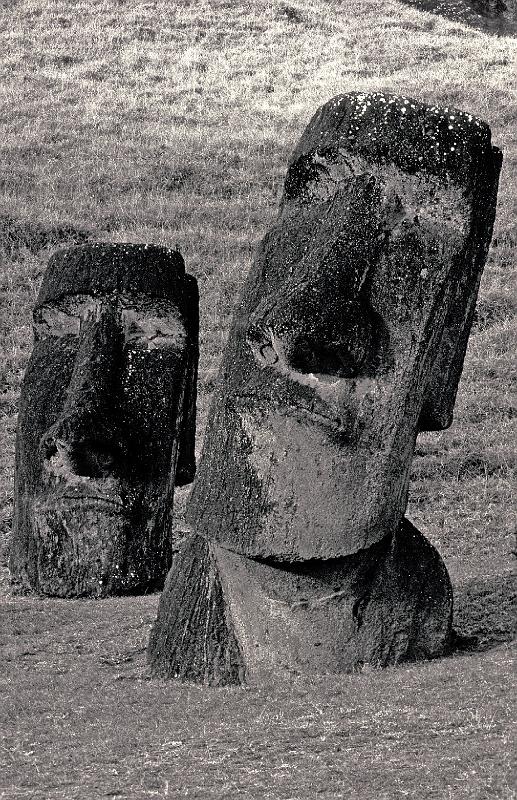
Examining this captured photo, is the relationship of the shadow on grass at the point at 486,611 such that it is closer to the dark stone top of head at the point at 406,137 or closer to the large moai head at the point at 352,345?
the large moai head at the point at 352,345

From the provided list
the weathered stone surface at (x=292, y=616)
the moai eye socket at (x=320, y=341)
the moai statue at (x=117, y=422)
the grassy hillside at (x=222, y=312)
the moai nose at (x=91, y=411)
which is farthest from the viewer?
the moai statue at (x=117, y=422)

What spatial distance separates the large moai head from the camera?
4.18 metres

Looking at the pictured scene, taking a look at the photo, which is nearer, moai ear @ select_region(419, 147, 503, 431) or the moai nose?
moai ear @ select_region(419, 147, 503, 431)

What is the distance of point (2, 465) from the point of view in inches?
415

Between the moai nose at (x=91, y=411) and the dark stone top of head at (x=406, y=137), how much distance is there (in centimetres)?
126

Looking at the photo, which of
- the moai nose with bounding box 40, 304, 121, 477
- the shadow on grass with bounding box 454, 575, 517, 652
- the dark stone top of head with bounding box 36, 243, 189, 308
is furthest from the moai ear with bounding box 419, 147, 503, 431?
the dark stone top of head with bounding box 36, 243, 189, 308

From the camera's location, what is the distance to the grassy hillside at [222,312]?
284 centimetres

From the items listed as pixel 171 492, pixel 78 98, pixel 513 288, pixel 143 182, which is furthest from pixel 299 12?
pixel 171 492

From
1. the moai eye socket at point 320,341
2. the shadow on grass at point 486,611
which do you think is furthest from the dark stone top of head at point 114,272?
the shadow on grass at point 486,611

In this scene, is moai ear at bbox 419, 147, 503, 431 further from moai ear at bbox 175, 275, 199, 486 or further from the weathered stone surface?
moai ear at bbox 175, 275, 199, 486

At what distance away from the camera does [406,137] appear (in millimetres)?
4312

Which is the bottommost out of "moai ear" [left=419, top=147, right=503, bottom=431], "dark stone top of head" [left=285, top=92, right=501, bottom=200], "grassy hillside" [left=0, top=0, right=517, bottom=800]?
"grassy hillside" [left=0, top=0, right=517, bottom=800]

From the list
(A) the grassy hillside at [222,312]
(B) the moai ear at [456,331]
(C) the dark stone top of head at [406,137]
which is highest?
(C) the dark stone top of head at [406,137]

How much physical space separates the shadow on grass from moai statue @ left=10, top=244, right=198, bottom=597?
1.32 meters
